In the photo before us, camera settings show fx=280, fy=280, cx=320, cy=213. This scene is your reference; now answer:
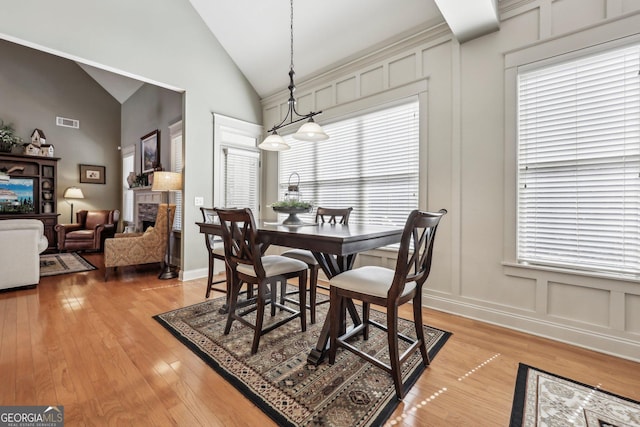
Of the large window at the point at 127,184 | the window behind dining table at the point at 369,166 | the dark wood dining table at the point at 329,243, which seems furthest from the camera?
the large window at the point at 127,184

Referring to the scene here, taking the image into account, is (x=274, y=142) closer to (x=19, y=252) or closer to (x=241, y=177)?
(x=241, y=177)

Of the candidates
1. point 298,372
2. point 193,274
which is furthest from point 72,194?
point 298,372

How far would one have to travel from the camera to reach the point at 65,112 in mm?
6621

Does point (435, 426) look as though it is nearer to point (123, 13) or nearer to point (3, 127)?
point (123, 13)

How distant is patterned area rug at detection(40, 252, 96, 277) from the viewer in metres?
4.38

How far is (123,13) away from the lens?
11.0ft

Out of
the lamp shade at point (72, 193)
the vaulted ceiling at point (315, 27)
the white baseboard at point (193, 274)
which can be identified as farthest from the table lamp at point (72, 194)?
the vaulted ceiling at point (315, 27)

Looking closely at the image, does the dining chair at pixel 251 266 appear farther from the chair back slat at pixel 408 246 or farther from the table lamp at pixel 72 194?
the table lamp at pixel 72 194

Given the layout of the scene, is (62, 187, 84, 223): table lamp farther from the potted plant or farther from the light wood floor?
the light wood floor

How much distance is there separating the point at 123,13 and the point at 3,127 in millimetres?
4847

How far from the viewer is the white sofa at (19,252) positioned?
323cm

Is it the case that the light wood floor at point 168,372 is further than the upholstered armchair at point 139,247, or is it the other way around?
the upholstered armchair at point 139,247

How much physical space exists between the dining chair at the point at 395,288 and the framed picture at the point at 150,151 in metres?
4.89

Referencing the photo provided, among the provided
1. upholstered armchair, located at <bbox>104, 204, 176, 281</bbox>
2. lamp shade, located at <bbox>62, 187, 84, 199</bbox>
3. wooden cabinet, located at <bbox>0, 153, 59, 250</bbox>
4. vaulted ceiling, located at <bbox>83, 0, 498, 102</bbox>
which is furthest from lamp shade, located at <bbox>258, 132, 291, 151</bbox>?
lamp shade, located at <bbox>62, 187, 84, 199</bbox>
